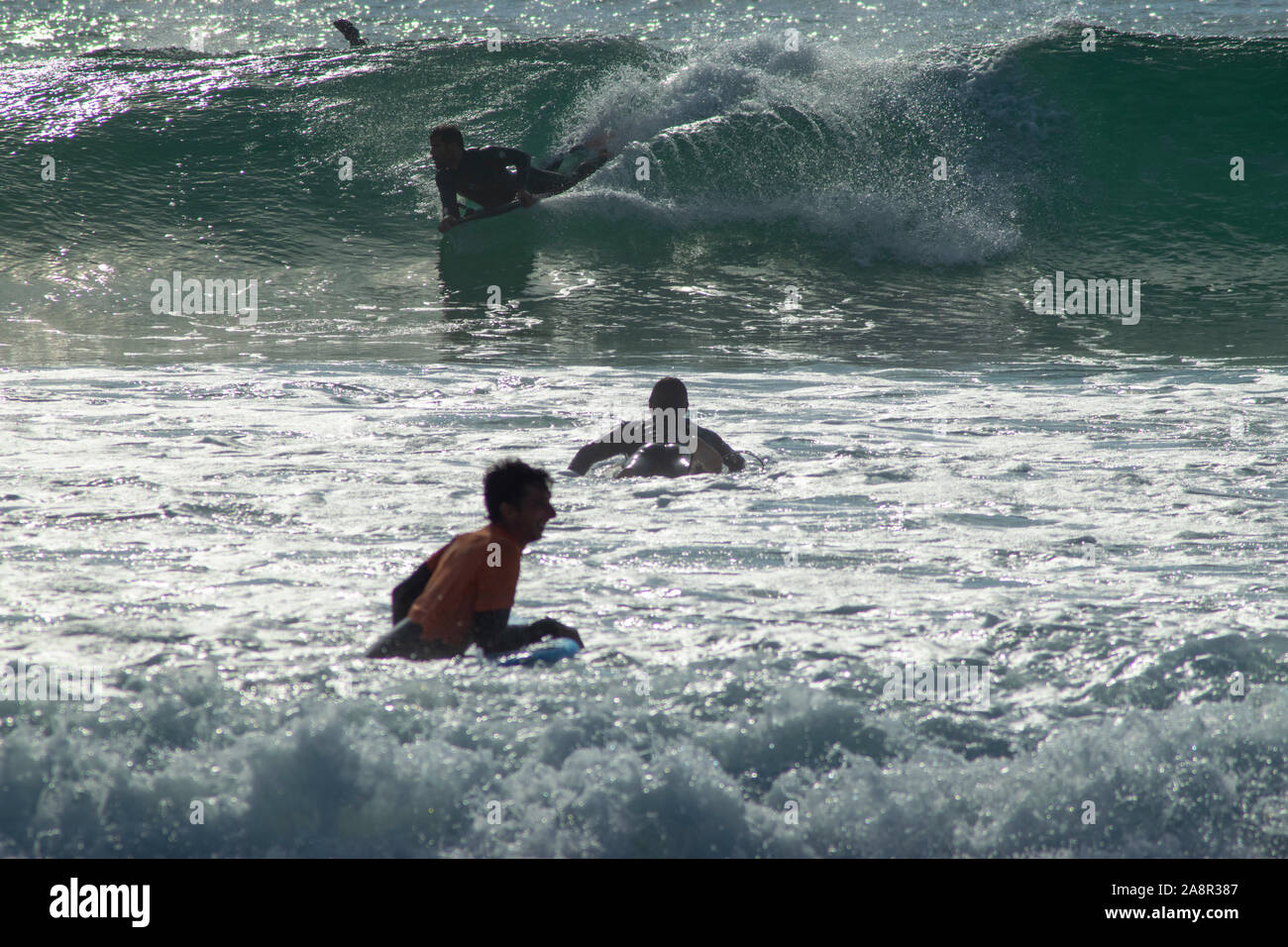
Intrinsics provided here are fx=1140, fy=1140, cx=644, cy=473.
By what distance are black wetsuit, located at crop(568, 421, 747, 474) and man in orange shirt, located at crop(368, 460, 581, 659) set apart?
2.29m

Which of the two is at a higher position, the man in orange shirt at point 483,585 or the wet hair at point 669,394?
the wet hair at point 669,394

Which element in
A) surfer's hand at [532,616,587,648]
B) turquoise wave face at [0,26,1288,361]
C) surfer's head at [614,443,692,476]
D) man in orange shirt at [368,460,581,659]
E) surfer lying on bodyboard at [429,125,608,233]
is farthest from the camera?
surfer lying on bodyboard at [429,125,608,233]

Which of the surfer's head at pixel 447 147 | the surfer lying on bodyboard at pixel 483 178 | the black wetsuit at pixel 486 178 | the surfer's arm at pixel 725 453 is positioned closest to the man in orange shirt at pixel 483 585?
the surfer's arm at pixel 725 453

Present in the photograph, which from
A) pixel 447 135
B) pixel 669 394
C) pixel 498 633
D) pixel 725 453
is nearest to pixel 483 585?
pixel 498 633

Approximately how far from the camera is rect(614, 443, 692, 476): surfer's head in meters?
5.60

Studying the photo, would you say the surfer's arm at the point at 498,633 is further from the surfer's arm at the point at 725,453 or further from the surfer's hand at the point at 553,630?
the surfer's arm at the point at 725,453

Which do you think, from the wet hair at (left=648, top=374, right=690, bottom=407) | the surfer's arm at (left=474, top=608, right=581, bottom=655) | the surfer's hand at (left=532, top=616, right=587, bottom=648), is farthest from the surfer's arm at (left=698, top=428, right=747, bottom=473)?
the surfer's arm at (left=474, top=608, right=581, bottom=655)

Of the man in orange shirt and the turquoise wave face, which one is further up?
the turquoise wave face

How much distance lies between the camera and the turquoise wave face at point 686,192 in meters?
10.5

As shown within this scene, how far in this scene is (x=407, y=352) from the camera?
8.88 meters

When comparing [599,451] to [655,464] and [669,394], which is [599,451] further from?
[669,394]

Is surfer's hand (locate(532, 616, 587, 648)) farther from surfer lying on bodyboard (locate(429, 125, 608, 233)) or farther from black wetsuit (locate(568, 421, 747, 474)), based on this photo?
surfer lying on bodyboard (locate(429, 125, 608, 233))

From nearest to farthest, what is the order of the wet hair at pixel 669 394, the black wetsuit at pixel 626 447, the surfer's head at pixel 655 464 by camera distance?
the surfer's head at pixel 655 464, the black wetsuit at pixel 626 447, the wet hair at pixel 669 394
